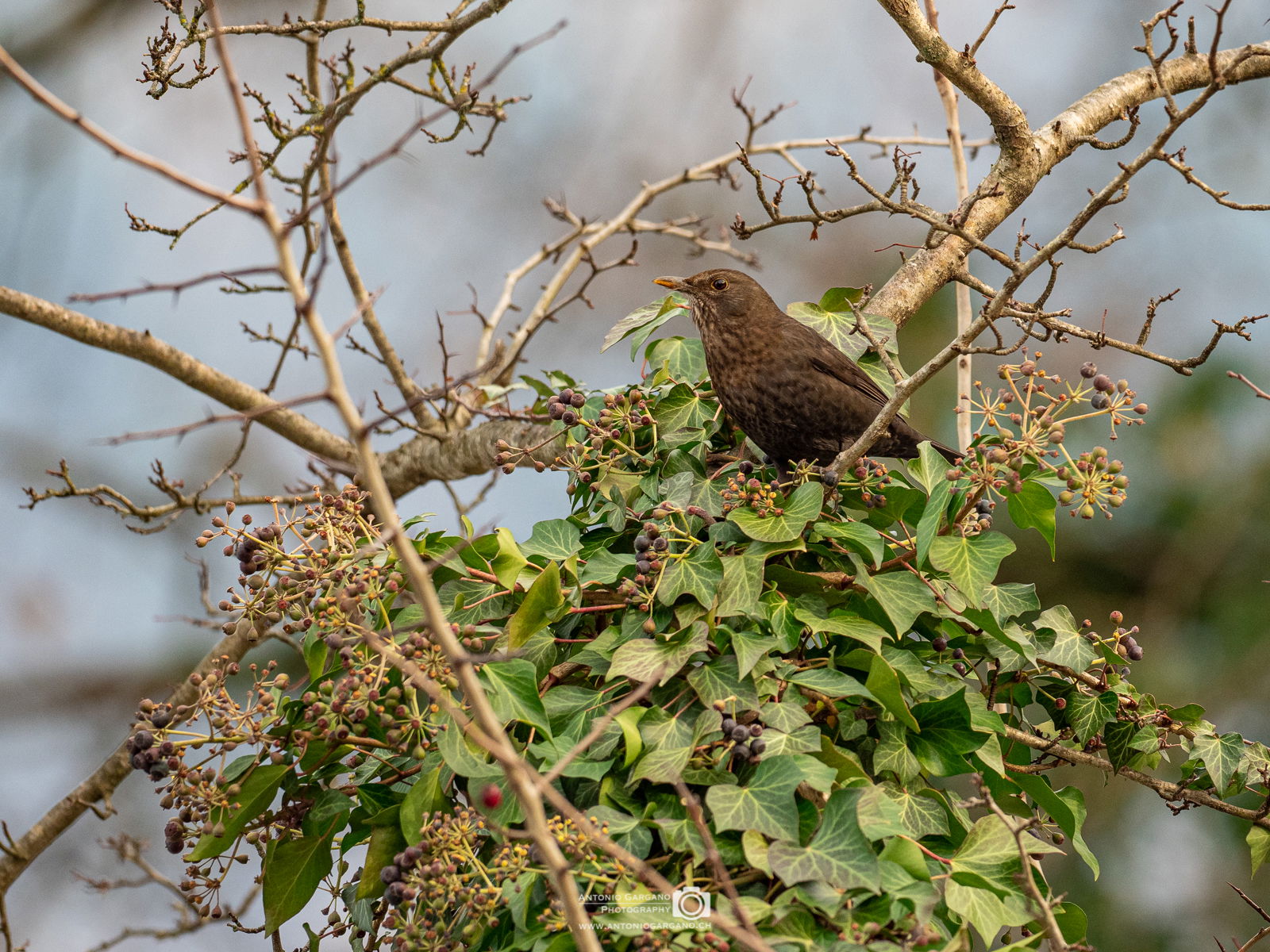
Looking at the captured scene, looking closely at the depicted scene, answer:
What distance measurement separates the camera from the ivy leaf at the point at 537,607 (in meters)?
1.84

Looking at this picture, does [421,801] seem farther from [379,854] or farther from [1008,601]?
[1008,601]

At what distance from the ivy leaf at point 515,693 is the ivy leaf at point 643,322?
1.03 meters

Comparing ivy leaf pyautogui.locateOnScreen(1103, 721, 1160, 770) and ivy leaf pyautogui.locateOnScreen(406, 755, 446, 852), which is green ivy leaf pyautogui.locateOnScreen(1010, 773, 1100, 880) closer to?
ivy leaf pyautogui.locateOnScreen(1103, 721, 1160, 770)

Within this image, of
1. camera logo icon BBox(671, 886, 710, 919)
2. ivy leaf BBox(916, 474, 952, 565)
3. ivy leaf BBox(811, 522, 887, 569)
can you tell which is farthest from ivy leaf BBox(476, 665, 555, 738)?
ivy leaf BBox(916, 474, 952, 565)

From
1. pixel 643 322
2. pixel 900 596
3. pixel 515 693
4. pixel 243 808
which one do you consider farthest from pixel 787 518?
pixel 243 808

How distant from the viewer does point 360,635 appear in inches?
67.8

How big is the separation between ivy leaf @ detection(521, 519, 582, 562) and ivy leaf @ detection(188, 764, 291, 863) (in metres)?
0.58

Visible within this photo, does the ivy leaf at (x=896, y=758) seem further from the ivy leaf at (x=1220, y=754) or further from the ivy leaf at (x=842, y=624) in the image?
the ivy leaf at (x=1220, y=754)

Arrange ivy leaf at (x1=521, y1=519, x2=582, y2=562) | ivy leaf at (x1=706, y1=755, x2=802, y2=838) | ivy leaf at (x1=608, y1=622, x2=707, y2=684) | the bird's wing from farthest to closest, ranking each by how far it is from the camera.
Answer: the bird's wing → ivy leaf at (x1=521, y1=519, x2=582, y2=562) → ivy leaf at (x1=608, y1=622, x2=707, y2=684) → ivy leaf at (x1=706, y1=755, x2=802, y2=838)

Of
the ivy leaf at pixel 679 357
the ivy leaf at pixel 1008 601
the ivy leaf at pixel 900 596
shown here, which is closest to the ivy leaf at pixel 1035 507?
the ivy leaf at pixel 1008 601

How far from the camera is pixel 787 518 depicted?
1967mm

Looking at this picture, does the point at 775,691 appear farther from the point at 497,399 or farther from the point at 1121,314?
the point at 1121,314

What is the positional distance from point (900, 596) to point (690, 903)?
685mm

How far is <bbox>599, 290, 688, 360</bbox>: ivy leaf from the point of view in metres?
2.66
